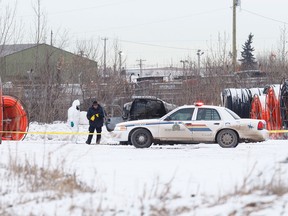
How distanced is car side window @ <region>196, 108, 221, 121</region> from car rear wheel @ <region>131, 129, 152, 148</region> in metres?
1.69

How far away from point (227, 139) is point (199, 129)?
0.92 m

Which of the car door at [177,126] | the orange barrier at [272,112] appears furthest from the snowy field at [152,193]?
the orange barrier at [272,112]

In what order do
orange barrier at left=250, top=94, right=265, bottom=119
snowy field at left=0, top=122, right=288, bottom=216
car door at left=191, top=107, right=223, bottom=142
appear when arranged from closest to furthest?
snowy field at left=0, top=122, right=288, bottom=216
car door at left=191, top=107, right=223, bottom=142
orange barrier at left=250, top=94, right=265, bottom=119

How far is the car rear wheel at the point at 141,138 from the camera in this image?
58.9 feet

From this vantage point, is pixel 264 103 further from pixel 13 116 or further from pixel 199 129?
pixel 13 116

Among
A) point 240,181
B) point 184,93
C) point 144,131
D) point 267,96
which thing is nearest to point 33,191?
point 240,181

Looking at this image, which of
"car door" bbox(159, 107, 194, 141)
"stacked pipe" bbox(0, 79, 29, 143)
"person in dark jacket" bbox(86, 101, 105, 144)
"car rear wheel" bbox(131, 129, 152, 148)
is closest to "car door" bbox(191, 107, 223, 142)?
"car door" bbox(159, 107, 194, 141)

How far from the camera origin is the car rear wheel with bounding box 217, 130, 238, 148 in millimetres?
17469

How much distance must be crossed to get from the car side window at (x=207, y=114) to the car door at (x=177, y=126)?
0.26 metres

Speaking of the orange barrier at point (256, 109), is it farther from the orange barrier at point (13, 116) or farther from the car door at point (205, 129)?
the orange barrier at point (13, 116)

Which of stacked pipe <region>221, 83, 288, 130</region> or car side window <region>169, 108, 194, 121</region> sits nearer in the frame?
car side window <region>169, 108, 194, 121</region>

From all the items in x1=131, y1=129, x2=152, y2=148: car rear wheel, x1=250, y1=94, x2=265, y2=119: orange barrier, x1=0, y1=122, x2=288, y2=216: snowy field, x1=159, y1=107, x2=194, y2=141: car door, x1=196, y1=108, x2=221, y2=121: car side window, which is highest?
x1=250, y1=94, x2=265, y2=119: orange barrier

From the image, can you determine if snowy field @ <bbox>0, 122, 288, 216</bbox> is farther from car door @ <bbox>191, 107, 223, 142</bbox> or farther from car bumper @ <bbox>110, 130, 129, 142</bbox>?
car bumper @ <bbox>110, 130, 129, 142</bbox>

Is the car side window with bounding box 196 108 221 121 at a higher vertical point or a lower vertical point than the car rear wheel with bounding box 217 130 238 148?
higher
